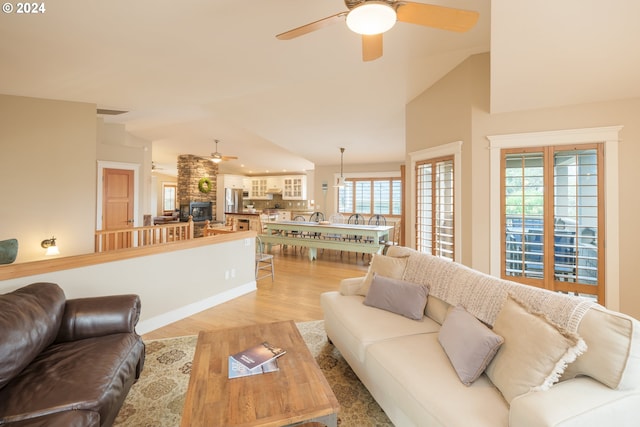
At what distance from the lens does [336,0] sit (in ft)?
7.74

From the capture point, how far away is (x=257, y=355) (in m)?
1.75

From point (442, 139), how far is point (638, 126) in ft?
6.06

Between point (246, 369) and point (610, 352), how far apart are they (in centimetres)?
171

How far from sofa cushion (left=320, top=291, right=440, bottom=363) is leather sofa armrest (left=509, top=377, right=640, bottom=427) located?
0.90 metres

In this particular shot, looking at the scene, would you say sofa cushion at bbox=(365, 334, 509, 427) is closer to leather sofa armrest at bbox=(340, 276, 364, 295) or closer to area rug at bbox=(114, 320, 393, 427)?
area rug at bbox=(114, 320, 393, 427)

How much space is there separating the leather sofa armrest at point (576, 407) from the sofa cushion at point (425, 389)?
15cm

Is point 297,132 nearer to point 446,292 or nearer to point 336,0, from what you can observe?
point 336,0

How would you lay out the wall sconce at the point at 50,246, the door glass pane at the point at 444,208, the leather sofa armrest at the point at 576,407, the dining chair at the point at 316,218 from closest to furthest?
the leather sofa armrest at the point at 576,407, the door glass pane at the point at 444,208, the wall sconce at the point at 50,246, the dining chair at the point at 316,218

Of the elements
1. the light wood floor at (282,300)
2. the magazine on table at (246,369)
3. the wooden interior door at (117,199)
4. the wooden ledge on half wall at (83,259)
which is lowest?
the light wood floor at (282,300)

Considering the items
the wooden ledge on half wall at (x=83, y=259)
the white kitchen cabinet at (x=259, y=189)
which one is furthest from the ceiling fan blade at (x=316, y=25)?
the white kitchen cabinet at (x=259, y=189)

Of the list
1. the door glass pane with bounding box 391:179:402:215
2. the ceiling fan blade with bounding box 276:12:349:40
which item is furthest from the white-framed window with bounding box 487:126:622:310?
the door glass pane with bounding box 391:179:402:215

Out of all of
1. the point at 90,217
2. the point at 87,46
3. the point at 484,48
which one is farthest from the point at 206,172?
the point at 484,48

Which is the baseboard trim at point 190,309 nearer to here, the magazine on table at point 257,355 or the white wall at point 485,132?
the magazine on table at point 257,355

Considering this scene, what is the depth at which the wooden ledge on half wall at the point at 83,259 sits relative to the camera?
2219 mm
